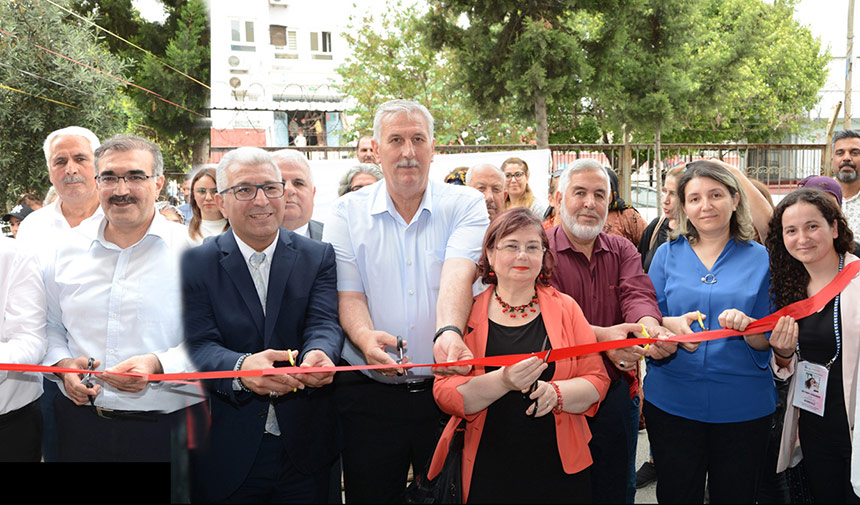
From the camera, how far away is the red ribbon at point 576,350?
8.02ft

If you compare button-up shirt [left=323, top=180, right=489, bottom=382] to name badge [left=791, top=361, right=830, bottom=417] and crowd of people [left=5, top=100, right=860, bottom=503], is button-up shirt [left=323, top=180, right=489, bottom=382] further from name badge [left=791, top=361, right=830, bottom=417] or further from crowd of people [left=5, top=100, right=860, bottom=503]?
name badge [left=791, top=361, right=830, bottom=417]

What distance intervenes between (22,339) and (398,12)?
17.1 m

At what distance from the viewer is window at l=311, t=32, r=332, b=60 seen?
2939 cm

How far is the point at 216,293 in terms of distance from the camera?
2.56 m

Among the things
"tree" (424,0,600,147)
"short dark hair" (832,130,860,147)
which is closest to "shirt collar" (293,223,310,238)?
"short dark hair" (832,130,860,147)

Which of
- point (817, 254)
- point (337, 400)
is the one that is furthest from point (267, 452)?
point (817, 254)

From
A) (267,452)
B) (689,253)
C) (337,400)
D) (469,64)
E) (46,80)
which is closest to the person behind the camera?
(46,80)

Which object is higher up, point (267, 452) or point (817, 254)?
point (817, 254)

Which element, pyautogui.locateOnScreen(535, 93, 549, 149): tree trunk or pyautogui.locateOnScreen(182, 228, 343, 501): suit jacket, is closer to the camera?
pyautogui.locateOnScreen(182, 228, 343, 501): suit jacket

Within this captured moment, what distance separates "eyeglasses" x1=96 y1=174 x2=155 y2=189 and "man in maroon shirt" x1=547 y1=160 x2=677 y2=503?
5.98 ft

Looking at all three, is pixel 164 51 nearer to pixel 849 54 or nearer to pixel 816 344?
pixel 816 344

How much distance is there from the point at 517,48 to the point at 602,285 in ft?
35.4

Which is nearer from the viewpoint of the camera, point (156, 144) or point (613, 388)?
point (156, 144)

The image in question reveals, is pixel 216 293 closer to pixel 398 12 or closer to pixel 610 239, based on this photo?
pixel 610 239
